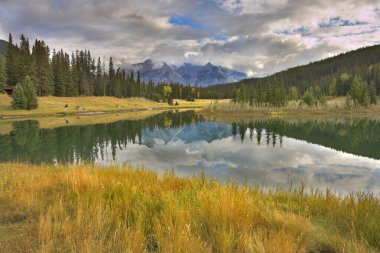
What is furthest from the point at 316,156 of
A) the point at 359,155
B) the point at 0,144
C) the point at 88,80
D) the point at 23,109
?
the point at 88,80

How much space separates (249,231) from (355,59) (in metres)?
229

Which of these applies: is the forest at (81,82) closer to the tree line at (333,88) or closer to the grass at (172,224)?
the tree line at (333,88)

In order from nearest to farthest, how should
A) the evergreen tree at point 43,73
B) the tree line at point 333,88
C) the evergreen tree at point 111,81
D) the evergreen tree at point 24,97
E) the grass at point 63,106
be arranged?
the evergreen tree at point 24,97 < the grass at point 63,106 < the evergreen tree at point 43,73 < the tree line at point 333,88 < the evergreen tree at point 111,81

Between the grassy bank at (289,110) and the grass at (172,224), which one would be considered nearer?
the grass at (172,224)

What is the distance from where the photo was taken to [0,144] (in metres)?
27.7

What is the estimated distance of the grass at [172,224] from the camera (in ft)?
13.8

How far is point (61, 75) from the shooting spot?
9494 centimetres

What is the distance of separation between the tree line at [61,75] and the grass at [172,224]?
73.4 m

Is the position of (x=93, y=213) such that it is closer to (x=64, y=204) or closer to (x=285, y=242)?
(x=64, y=204)

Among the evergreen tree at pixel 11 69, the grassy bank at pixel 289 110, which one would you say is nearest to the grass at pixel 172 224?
the grassy bank at pixel 289 110

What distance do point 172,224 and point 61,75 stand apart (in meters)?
102

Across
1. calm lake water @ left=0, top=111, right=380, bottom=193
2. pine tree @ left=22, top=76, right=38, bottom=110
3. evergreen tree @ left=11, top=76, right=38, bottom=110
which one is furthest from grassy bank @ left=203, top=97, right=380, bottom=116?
evergreen tree @ left=11, top=76, right=38, bottom=110

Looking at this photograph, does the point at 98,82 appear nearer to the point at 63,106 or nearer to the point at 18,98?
the point at 63,106

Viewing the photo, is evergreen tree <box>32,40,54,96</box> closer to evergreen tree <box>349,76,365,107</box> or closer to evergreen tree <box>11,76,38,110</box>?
evergreen tree <box>11,76,38,110</box>
